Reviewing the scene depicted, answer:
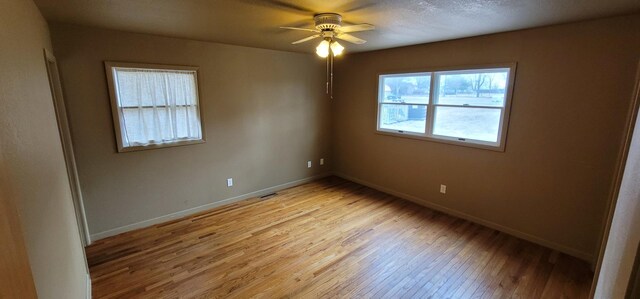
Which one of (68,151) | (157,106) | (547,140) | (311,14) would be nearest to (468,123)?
(547,140)

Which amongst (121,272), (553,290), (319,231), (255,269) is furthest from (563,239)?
(121,272)

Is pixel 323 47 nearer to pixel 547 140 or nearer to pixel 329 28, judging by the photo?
pixel 329 28

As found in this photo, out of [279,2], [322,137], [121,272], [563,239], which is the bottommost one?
[121,272]

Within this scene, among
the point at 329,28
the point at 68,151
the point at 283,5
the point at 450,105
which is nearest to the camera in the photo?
the point at 283,5

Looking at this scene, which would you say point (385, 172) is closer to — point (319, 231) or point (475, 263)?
point (319, 231)

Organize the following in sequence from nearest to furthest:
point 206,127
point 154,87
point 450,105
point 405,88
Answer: point 154,87 → point 450,105 → point 206,127 → point 405,88

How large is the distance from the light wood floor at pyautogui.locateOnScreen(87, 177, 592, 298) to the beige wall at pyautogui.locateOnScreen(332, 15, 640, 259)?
30 centimetres

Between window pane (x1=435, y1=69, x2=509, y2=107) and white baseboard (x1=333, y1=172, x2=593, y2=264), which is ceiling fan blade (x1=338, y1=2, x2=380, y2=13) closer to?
window pane (x1=435, y1=69, x2=509, y2=107)

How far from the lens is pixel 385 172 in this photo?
15.2 feet

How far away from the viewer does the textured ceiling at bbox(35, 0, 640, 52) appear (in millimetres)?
2082

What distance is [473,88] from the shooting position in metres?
3.45

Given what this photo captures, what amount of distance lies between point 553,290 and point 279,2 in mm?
3369

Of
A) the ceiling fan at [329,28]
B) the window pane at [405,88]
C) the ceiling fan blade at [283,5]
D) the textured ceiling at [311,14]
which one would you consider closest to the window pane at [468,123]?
the window pane at [405,88]

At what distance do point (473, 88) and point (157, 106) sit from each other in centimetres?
399
